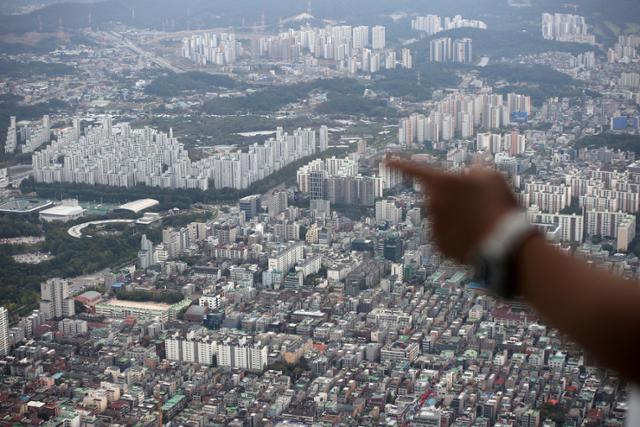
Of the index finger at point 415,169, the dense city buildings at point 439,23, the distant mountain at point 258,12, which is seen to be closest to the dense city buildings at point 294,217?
the index finger at point 415,169

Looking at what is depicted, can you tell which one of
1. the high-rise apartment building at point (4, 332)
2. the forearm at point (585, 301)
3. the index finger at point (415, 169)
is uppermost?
the index finger at point (415, 169)

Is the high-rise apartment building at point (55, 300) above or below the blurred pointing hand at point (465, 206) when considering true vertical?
below

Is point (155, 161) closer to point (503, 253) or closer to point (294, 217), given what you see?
point (294, 217)

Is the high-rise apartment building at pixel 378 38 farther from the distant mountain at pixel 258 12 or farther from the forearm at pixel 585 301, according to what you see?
the forearm at pixel 585 301

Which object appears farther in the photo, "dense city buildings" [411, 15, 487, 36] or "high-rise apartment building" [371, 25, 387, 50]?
"dense city buildings" [411, 15, 487, 36]

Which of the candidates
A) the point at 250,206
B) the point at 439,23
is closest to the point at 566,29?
the point at 439,23

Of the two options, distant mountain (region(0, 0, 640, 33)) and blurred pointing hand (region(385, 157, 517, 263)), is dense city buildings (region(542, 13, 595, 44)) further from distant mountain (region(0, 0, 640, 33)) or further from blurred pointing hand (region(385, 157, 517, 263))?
blurred pointing hand (region(385, 157, 517, 263))

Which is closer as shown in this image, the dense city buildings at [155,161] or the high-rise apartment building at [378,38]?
the dense city buildings at [155,161]

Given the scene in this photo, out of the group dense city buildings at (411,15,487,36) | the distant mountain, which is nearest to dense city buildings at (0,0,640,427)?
the distant mountain

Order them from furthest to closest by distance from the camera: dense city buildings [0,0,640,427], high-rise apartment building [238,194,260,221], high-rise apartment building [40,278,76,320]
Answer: high-rise apartment building [238,194,260,221] < high-rise apartment building [40,278,76,320] < dense city buildings [0,0,640,427]
